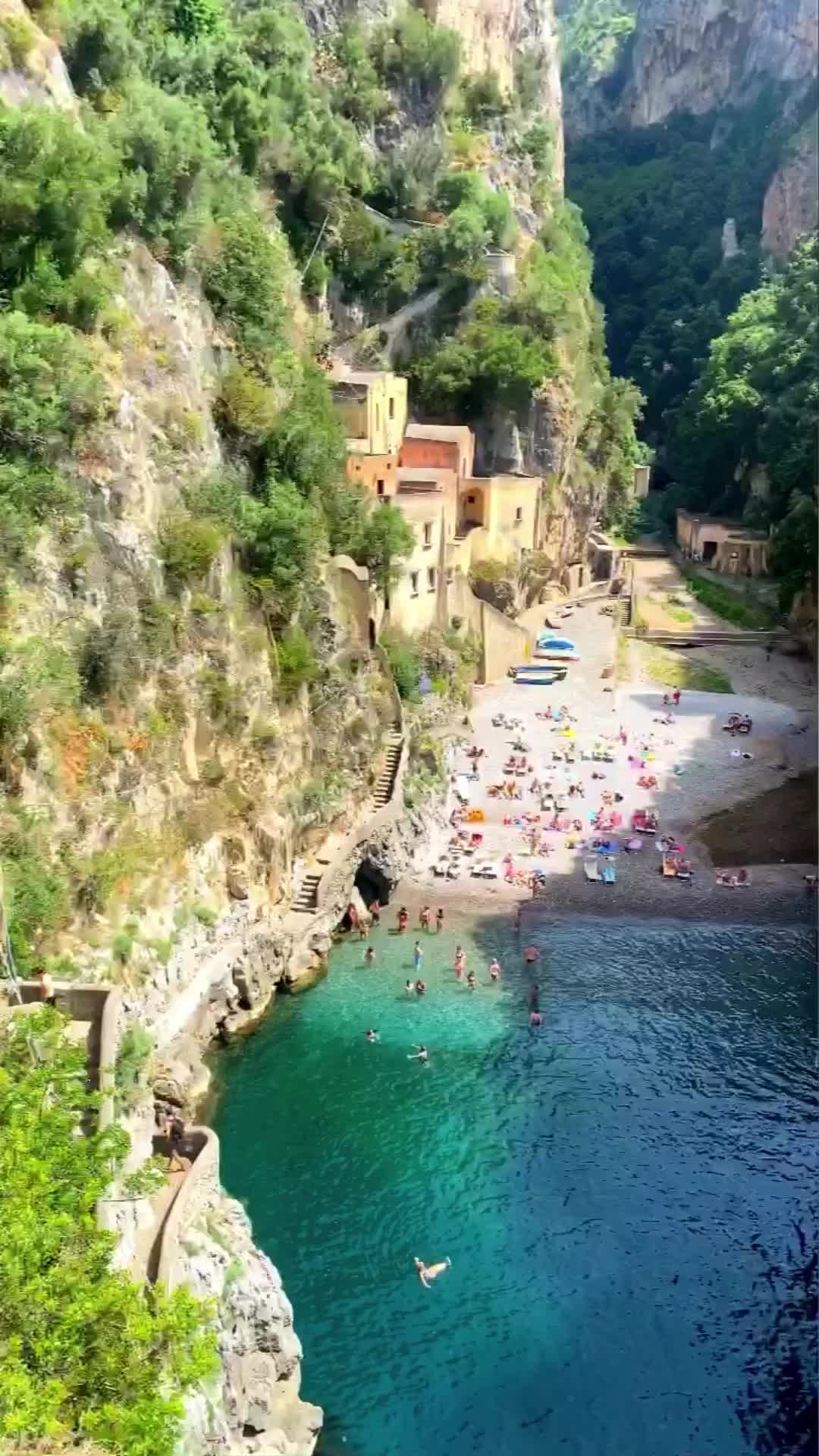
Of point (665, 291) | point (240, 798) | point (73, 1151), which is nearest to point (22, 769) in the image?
point (240, 798)

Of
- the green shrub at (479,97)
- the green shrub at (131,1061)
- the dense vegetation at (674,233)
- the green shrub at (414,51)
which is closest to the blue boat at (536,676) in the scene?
the green shrub at (414,51)

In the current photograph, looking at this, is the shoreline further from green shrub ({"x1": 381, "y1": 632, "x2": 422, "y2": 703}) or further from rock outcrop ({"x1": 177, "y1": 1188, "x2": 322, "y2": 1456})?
rock outcrop ({"x1": 177, "y1": 1188, "x2": 322, "y2": 1456})

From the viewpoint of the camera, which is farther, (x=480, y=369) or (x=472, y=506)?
(x=480, y=369)

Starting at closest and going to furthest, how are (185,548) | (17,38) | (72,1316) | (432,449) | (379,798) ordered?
(72,1316) → (185,548) → (17,38) → (379,798) → (432,449)

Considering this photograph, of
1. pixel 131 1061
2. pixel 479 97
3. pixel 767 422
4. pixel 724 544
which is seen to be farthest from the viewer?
pixel 724 544

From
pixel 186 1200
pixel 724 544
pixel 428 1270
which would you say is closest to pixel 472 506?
pixel 724 544

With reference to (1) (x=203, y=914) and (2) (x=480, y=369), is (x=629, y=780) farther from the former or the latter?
(2) (x=480, y=369)
